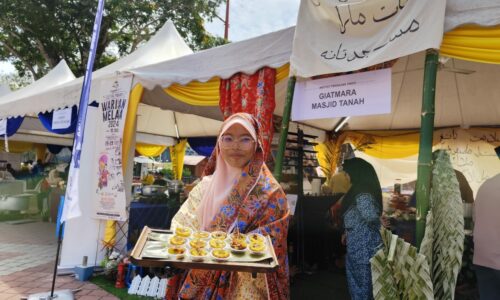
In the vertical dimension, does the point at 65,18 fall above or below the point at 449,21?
above

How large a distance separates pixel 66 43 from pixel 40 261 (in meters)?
11.6

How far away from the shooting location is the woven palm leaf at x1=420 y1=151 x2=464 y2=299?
1653mm

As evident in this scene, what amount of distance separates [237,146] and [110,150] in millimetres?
3336

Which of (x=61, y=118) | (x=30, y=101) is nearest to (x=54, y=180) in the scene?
(x=30, y=101)

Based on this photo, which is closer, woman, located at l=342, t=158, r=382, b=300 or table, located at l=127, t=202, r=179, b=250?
woman, located at l=342, t=158, r=382, b=300

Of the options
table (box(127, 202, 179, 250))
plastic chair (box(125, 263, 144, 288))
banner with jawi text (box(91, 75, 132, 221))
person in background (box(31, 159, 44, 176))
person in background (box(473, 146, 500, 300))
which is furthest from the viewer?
person in background (box(31, 159, 44, 176))

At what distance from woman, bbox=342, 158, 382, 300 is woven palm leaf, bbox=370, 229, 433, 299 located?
154 centimetres

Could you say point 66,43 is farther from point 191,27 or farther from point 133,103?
point 133,103

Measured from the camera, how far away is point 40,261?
525cm

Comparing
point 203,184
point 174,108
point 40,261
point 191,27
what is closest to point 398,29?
point 203,184

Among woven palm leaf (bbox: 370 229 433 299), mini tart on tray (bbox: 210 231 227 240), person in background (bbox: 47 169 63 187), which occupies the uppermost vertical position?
mini tart on tray (bbox: 210 231 227 240)

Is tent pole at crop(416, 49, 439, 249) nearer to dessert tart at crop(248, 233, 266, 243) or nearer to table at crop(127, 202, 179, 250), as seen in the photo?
dessert tart at crop(248, 233, 266, 243)

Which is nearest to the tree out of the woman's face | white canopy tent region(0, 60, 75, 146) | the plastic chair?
white canopy tent region(0, 60, 75, 146)

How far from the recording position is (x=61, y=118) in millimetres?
5574
